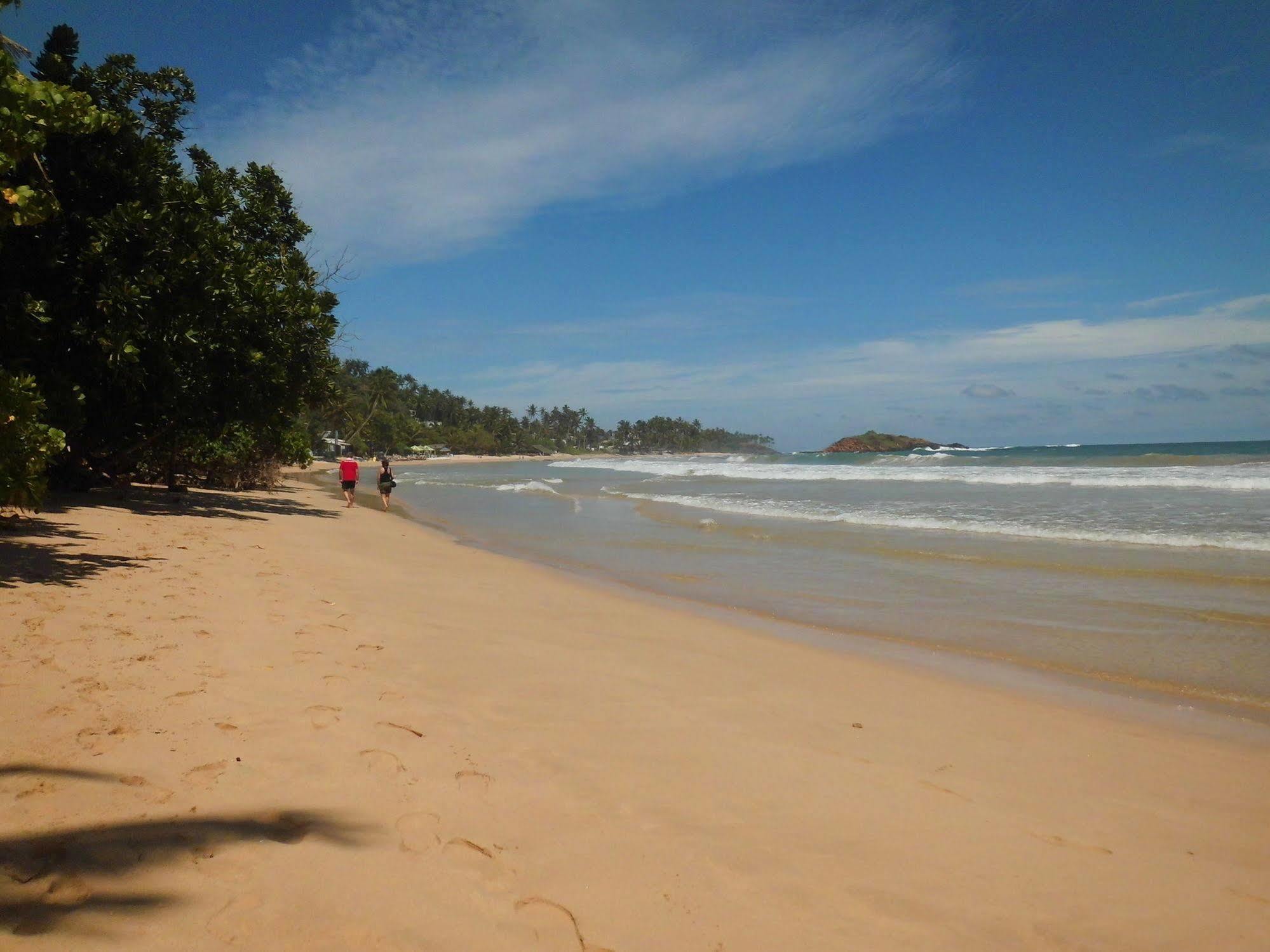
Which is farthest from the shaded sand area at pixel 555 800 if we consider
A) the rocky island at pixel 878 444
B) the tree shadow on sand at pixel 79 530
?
the rocky island at pixel 878 444

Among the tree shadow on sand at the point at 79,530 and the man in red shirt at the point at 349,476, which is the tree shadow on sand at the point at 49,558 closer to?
the tree shadow on sand at the point at 79,530

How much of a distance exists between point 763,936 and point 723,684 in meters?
2.85

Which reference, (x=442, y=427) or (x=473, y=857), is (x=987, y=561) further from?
(x=442, y=427)

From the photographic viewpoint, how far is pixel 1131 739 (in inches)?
180

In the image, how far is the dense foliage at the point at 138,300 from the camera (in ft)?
30.7

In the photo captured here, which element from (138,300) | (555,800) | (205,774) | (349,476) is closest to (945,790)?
(555,800)

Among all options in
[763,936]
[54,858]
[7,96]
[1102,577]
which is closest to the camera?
[54,858]

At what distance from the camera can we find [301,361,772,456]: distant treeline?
261ft

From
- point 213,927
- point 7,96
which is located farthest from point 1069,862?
point 7,96

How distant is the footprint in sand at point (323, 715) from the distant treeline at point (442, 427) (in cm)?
1580

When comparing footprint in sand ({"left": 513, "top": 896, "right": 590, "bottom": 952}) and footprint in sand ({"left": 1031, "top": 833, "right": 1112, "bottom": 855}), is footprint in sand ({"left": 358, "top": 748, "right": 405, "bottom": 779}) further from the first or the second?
footprint in sand ({"left": 1031, "top": 833, "right": 1112, "bottom": 855})

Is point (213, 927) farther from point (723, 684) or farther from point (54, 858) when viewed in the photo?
point (723, 684)

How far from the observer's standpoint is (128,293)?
374 inches

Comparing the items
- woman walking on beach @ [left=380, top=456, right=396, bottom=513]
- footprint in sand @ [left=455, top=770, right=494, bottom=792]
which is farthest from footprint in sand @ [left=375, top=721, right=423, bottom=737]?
woman walking on beach @ [left=380, top=456, right=396, bottom=513]
